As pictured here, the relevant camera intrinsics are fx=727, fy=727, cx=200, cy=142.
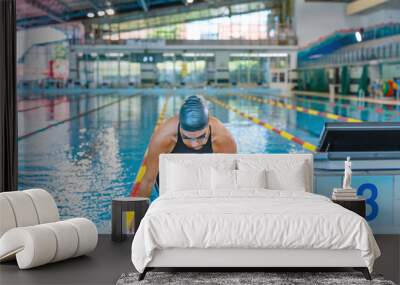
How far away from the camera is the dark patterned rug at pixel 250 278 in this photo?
523cm

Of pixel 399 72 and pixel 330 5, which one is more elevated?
pixel 330 5

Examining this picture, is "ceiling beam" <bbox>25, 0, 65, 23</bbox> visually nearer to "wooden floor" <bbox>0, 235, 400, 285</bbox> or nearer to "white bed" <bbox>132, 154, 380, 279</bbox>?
"wooden floor" <bbox>0, 235, 400, 285</bbox>

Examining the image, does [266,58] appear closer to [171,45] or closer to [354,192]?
[171,45]

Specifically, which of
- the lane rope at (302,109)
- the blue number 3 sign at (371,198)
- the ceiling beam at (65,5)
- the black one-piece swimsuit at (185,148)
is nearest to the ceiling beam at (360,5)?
the lane rope at (302,109)

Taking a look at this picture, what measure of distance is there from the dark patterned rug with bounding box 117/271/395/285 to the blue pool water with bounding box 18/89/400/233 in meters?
2.69

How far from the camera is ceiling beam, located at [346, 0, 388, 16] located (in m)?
8.20

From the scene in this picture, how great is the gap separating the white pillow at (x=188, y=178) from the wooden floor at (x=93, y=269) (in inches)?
29.1

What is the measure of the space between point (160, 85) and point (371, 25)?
2510 mm

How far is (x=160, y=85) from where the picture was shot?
8508mm

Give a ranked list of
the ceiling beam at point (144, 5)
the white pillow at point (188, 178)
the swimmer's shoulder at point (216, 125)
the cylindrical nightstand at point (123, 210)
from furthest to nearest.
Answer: the ceiling beam at point (144, 5), the swimmer's shoulder at point (216, 125), the cylindrical nightstand at point (123, 210), the white pillow at point (188, 178)

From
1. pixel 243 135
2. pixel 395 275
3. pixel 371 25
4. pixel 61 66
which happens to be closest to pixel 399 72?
pixel 371 25

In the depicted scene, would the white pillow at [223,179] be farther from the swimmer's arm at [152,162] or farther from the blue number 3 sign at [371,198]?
the blue number 3 sign at [371,198]

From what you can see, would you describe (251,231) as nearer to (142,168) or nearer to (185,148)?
(185,148)

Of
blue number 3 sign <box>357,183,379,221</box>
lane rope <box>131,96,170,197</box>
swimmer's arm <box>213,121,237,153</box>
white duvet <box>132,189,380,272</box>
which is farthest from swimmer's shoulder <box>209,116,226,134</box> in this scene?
white duvet <box>132,189,380,272</box>
